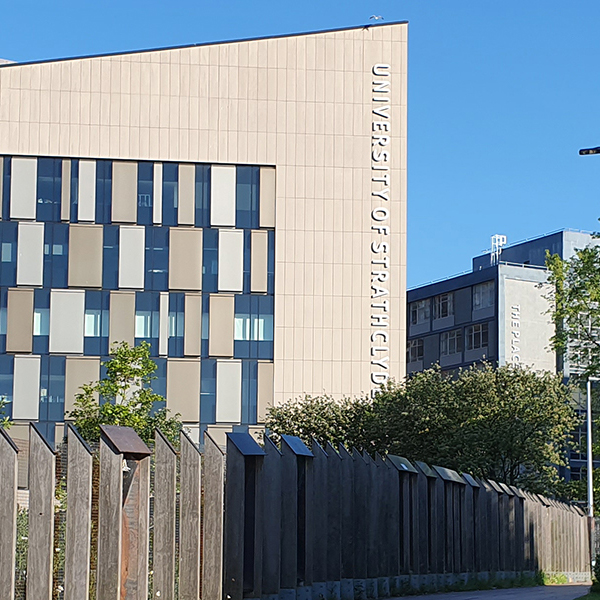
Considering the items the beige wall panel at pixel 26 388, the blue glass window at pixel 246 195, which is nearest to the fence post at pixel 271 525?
the beige wall panel at pixel 26 388

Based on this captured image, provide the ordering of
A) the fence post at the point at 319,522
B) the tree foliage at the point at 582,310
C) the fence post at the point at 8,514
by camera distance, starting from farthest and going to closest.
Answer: the tree foliage at the point at 582,310
the fence post at the point at 319,522
the fence post at the point at 8,514

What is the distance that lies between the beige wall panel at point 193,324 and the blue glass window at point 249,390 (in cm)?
257

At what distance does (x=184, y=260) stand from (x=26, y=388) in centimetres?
1000

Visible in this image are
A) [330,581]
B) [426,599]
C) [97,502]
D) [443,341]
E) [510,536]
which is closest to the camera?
[97,502]

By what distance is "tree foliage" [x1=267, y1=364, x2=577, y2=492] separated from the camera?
138ft

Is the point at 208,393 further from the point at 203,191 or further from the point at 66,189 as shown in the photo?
the point at 66,189

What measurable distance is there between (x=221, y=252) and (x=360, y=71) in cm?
1174

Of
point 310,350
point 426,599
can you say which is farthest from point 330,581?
point 310,350

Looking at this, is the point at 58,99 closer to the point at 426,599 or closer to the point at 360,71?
the point at 360,71

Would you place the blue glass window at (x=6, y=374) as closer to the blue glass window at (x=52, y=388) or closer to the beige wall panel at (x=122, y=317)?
the blue glass window at (x=52, y=388)

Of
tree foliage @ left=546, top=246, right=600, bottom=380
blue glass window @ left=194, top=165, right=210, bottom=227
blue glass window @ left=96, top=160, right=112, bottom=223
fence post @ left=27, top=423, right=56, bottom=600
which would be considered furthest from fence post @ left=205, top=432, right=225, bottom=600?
blue glass window @ left=96, top=160, right=112, bottom=223

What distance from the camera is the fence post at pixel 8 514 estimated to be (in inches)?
306

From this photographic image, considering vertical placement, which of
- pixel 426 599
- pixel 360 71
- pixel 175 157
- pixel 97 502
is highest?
pixel 360 71

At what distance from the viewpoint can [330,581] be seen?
1295 centimetres
